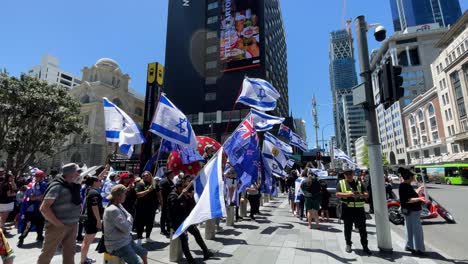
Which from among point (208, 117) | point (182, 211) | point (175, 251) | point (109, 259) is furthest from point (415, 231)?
point (208, 117)

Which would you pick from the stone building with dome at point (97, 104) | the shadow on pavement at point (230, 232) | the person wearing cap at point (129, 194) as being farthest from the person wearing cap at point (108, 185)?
the stone building with dome at point (97, 104)

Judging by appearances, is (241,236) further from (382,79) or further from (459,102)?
(459,102)

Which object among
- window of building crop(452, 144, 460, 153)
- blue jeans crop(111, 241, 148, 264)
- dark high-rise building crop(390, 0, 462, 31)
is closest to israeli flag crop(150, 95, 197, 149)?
blue jeans crop(111, 241, 148, 264)

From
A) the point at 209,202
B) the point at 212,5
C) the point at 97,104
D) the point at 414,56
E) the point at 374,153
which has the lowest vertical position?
the point at 209,202

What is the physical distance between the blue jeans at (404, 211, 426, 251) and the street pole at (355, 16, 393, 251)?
0.48 meters

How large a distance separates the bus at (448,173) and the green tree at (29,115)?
121 ft

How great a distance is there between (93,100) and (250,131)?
5273 cm

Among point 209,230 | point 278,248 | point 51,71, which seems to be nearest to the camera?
point 278,248

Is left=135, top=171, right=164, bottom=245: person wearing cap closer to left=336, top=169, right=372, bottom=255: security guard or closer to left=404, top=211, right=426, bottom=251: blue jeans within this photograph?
left=336, top=169, right=372, bottom=255: security guard

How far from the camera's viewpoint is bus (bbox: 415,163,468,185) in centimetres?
3055

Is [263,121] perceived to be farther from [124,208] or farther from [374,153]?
[124,208]

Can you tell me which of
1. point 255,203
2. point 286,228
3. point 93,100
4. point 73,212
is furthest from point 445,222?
point 93,100

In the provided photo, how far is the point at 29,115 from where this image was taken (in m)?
19.6

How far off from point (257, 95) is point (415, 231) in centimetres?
661
